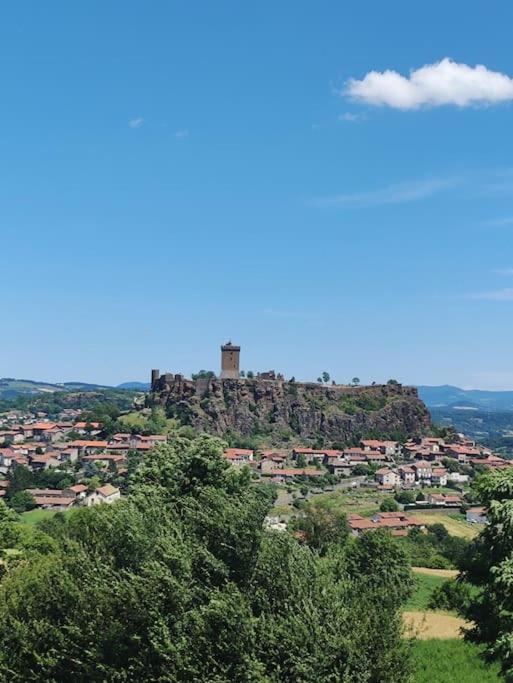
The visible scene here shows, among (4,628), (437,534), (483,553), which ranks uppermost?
(483,553)

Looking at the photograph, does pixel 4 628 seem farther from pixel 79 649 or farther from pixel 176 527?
pixel 176 527

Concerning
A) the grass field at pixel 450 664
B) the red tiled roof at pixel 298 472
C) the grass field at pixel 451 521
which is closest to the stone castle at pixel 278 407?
the red tiled roof at pixel 298 472

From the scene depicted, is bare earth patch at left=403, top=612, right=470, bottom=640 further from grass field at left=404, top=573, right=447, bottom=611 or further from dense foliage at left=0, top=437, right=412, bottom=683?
dense foliage at left=0, top=437, right=412, bottom=683

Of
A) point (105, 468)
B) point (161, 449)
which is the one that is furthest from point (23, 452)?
point (161, 449)

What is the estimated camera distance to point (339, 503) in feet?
288

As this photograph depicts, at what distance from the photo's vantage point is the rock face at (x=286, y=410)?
124 meters

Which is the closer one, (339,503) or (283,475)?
(339,503)

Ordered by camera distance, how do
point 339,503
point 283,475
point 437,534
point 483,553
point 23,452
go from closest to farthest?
point 483,553, point 437,534, point 339,503, point 283,475, point 23,452

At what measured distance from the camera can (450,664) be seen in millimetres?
22719

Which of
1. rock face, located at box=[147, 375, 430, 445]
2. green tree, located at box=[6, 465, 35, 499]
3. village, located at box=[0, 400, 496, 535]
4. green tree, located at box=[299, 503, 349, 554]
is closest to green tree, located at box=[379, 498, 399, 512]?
village, located at box=[0, 400, 496, 535]

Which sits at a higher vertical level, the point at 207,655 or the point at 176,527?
the point at 176,527

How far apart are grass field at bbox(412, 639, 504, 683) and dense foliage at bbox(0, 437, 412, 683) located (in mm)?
4399

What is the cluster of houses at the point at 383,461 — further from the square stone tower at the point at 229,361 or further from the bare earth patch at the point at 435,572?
the bare earth patch at the point at 435,572

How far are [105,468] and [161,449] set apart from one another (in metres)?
74.6
